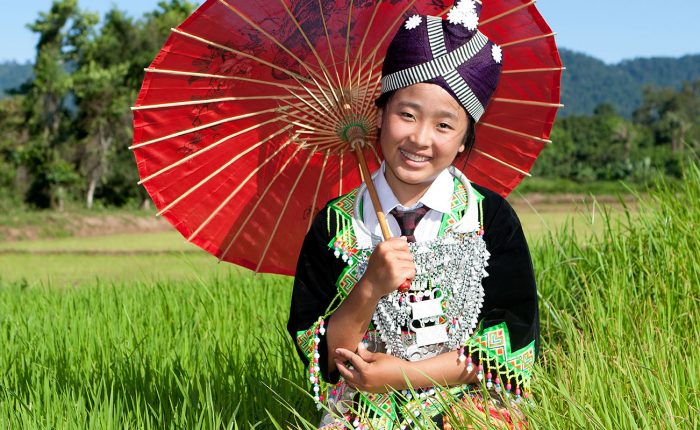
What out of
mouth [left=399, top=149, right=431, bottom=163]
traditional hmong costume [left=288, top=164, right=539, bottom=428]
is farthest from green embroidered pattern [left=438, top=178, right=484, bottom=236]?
mouth [left=399, top=149, right=431, bottom=163]

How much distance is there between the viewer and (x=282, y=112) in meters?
1.86

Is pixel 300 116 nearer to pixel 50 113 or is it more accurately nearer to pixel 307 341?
pixel 307 341

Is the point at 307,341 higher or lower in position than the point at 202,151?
lower

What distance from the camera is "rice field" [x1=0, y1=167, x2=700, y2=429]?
74.2 inches

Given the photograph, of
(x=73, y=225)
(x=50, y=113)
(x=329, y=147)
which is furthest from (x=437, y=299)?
(x=50, y=113)

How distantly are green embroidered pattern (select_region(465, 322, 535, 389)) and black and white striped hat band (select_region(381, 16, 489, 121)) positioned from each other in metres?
0.45

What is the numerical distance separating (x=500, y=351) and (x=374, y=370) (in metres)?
0.26

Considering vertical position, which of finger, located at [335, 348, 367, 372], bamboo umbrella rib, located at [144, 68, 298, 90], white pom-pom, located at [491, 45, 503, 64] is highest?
white pom-pom, located at [491, 45, 503, 64]

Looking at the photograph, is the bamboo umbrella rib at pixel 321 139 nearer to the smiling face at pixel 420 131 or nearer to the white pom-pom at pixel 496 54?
the smiling face at pixel 420 131

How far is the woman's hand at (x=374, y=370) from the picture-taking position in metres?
1.52

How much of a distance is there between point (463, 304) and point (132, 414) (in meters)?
1.24

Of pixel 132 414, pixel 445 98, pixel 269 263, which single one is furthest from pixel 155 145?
pixel 132 414

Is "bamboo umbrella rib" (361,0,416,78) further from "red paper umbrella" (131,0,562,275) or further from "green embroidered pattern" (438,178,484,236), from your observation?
"green embroidered pattern" (438,178,484,236)

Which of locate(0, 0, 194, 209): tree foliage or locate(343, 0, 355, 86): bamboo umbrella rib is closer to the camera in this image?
locate(343, 0, 355, 86): bamboo umbrella rib
